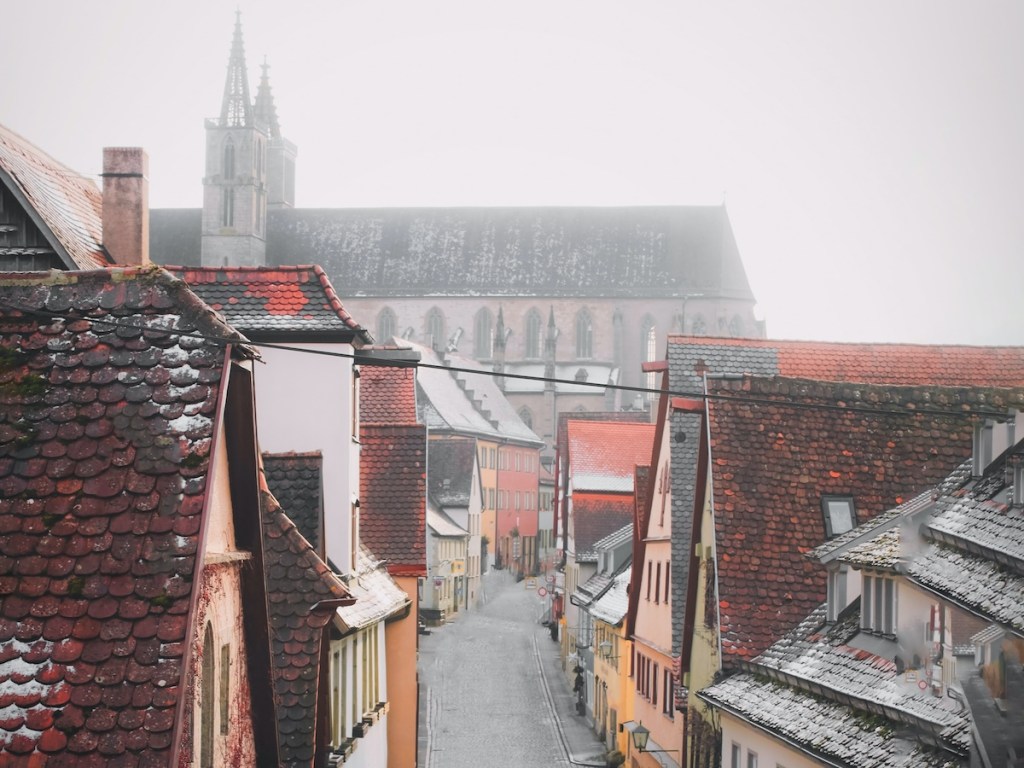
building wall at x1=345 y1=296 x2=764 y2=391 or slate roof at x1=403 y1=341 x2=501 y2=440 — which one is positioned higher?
building wall at x1=345 y1=296 x2=764 y2=391

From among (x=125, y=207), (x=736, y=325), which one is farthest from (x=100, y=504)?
(x=736, y=325)

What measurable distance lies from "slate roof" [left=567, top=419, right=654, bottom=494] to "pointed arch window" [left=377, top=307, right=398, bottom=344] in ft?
218

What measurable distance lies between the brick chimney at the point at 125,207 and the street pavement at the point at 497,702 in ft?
50.9

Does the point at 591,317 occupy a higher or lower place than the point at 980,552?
higher

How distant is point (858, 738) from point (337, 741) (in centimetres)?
624

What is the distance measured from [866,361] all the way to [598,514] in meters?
20.4

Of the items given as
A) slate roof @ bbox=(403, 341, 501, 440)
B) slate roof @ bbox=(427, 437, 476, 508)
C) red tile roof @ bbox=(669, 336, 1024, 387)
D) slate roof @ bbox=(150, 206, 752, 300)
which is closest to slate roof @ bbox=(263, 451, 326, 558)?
red tile roof @ bbox=(669, 336, 1024, 387)

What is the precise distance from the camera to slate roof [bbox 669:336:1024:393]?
86.1 ft

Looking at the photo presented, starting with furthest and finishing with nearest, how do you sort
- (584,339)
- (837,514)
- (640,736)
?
(584,339) < (640,736) < (837,514)

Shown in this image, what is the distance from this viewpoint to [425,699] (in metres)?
40.9

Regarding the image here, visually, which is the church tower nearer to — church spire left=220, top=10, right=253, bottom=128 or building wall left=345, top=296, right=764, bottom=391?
church spire left=220, top=10, right=253, bottom=128

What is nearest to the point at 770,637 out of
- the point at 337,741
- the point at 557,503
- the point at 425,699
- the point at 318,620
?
the point at 337,741

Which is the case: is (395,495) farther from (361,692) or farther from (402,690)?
(361,692)

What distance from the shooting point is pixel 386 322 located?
384 ft
